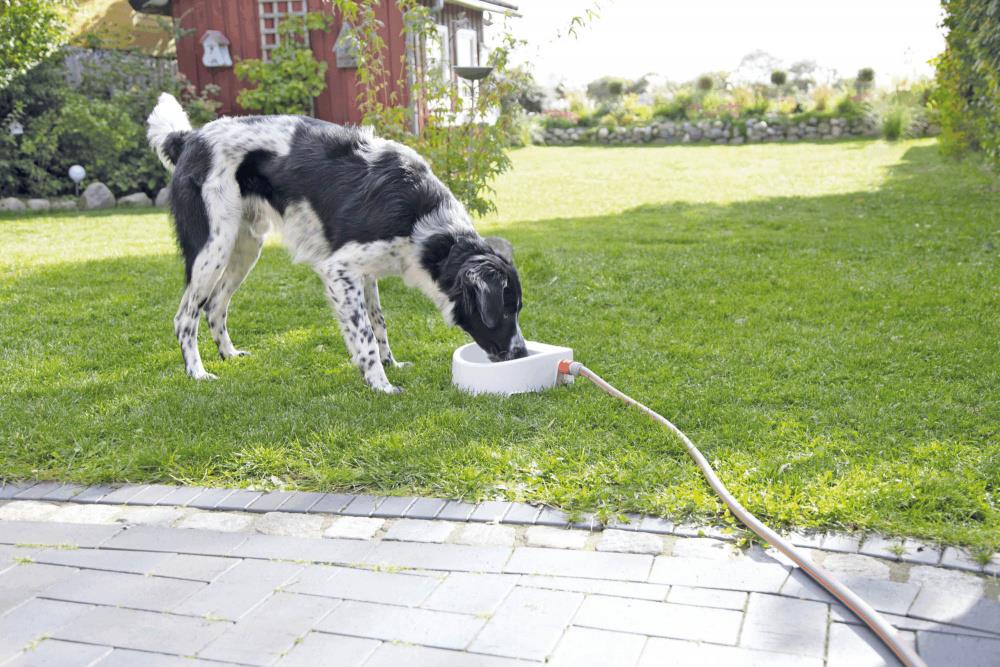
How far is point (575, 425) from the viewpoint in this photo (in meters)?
3.37

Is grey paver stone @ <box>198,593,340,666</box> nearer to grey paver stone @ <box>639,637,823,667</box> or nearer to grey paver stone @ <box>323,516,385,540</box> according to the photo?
grey paver stone @ <box>323,516,385,540</box>

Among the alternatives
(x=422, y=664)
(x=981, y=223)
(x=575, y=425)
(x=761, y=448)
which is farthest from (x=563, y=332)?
(x=981, y=223)

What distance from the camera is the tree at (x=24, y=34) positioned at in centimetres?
1038

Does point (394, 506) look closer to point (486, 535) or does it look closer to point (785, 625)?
point (486, 535)

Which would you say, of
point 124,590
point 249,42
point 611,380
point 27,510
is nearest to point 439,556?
point 124,590

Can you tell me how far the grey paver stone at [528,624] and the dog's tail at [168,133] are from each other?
321cm

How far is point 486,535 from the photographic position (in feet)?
8.48

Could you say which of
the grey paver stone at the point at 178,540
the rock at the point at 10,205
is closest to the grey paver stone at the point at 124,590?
the grey paver stone at the point at 178,540

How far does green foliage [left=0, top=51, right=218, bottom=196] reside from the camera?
10898 millimetres

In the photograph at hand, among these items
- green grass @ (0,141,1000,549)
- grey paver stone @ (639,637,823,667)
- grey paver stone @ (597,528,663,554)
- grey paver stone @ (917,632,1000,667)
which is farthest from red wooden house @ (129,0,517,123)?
Result: grey paver stone @ (917,632,1000,667)

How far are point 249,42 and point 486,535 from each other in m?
12.3

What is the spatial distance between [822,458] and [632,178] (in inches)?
429

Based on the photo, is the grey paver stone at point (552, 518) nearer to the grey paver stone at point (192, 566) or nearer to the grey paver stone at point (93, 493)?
the grey paver stone at point (192, 566)

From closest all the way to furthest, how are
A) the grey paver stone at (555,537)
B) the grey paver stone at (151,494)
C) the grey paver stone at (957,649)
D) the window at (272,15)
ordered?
the grey paver stone at (957,649)
the grey paver stone at (555,537)
the grey paver stone at (151,494)
the window at (272,15)
